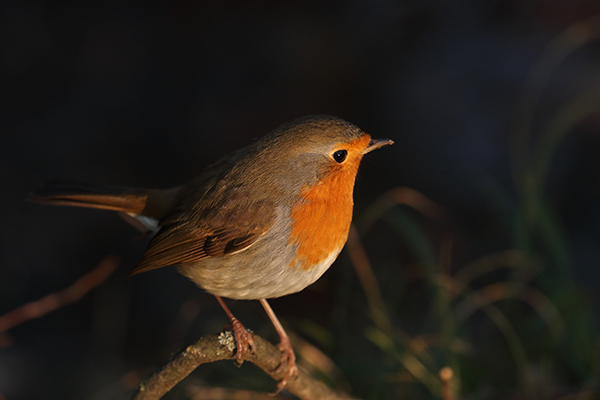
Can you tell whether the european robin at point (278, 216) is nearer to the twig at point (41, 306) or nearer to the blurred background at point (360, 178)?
the twig at point (41, 306)

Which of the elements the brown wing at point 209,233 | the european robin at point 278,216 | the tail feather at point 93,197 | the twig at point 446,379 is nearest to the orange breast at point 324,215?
the european robin at point 278,216

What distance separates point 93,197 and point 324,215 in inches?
50.0

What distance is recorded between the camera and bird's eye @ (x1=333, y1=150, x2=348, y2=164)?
2.28 metres

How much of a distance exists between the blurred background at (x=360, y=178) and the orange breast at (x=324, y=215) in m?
1.06

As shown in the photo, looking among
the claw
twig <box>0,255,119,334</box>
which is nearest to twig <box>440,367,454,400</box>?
the claw

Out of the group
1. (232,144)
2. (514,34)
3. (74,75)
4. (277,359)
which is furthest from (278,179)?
(514,34)

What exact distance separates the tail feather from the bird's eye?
1120mm

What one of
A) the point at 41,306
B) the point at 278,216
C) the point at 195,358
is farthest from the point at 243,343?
the point at 41,306

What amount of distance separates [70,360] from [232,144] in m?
1.98

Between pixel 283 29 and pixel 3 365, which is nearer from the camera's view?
pixel 3 365

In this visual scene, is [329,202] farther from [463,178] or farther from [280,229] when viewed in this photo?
[463,178]

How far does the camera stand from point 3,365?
404 centimetres

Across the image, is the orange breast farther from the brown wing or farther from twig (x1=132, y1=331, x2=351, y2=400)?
twig (x1=132, y1=331, x2=351, y2=400)

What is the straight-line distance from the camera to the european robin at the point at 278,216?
2.26 meters
